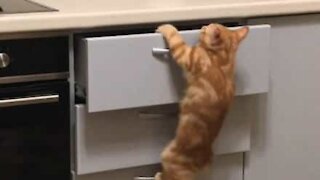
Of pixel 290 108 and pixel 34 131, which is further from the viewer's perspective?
pixel 290 108

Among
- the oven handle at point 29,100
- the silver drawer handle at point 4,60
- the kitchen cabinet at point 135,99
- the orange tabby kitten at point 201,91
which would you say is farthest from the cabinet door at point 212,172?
the silver drawer handle at point 4,60

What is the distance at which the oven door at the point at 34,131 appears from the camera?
→ 5.58ft

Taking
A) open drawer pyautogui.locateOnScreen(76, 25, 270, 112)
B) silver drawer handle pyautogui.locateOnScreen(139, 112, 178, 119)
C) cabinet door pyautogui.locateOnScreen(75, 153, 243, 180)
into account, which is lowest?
cabinet door pyautogui.locateOnScreen(75, 153, 243, 180)

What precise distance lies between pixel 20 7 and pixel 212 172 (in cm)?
63

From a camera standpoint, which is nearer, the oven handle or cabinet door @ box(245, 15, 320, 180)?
the oven handle

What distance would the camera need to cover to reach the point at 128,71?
1.73m

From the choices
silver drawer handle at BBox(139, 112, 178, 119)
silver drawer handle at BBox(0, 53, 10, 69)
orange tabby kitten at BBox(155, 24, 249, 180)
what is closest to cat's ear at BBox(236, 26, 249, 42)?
orange tabby kitten at BBox(155, 24, 249, 180)

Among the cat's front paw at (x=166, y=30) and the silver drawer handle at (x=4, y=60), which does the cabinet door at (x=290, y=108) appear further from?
the silver drawer handle at (x=4, y=60)

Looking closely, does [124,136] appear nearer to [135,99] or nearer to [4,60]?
[135,99]

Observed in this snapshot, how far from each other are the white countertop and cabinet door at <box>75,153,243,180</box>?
1.20 ft

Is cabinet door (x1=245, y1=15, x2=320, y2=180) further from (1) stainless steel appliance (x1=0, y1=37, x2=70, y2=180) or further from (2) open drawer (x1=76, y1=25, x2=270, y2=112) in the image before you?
(1) stainless steel appliance (x1=0, y1=37, x2=70, y2=180)

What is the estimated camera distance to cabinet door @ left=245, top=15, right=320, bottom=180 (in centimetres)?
199

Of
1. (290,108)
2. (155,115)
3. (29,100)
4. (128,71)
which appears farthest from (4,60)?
(290,108)

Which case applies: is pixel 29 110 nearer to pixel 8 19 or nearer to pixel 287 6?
pixel 8 19
